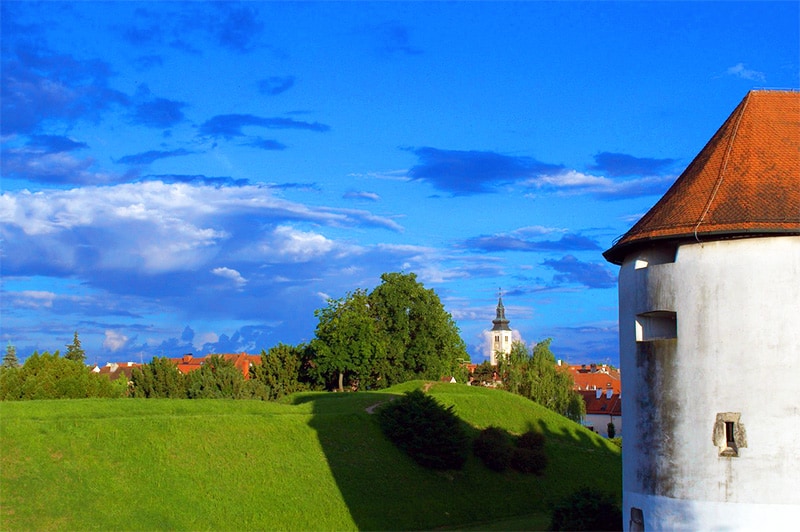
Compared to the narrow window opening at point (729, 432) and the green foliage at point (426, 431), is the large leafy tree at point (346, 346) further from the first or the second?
the narrow window opening at point (729, 432)

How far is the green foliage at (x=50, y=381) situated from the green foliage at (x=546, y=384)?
30.8 meters

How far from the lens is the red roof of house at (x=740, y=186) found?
48.7 ft

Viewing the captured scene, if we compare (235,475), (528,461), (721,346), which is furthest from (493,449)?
(721,346)

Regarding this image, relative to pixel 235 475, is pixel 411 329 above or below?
above

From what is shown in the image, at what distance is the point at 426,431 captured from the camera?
34406mm

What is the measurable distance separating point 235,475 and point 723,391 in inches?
729

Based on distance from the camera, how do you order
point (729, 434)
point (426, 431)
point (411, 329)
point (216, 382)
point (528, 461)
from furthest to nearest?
point (411, 329), point (216, 382), point (528, 461), point (426, 431), point (729, 434)

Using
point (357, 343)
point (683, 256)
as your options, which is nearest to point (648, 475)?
point (683, 256)

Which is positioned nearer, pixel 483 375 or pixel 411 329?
pixel 411 329

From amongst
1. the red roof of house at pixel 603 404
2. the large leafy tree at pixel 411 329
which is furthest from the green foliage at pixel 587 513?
the red roof of house at pixel 603 404

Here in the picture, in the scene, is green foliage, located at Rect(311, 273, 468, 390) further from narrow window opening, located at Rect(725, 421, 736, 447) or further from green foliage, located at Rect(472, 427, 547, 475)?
narrow window opening, located at Rect(725, 421, 736, 447)

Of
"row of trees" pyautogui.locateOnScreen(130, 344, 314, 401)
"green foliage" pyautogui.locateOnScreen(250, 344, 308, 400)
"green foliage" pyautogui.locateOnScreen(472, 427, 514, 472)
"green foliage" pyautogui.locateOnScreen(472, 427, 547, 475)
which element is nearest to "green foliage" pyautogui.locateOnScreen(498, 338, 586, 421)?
"green foliage" pyautogui.locateOnScreen(250, 344, 308, 400)

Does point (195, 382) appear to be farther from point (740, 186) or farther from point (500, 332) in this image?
point (500, 332)

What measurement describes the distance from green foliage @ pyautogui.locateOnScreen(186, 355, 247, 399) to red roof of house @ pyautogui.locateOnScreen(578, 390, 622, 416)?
1409 inches
